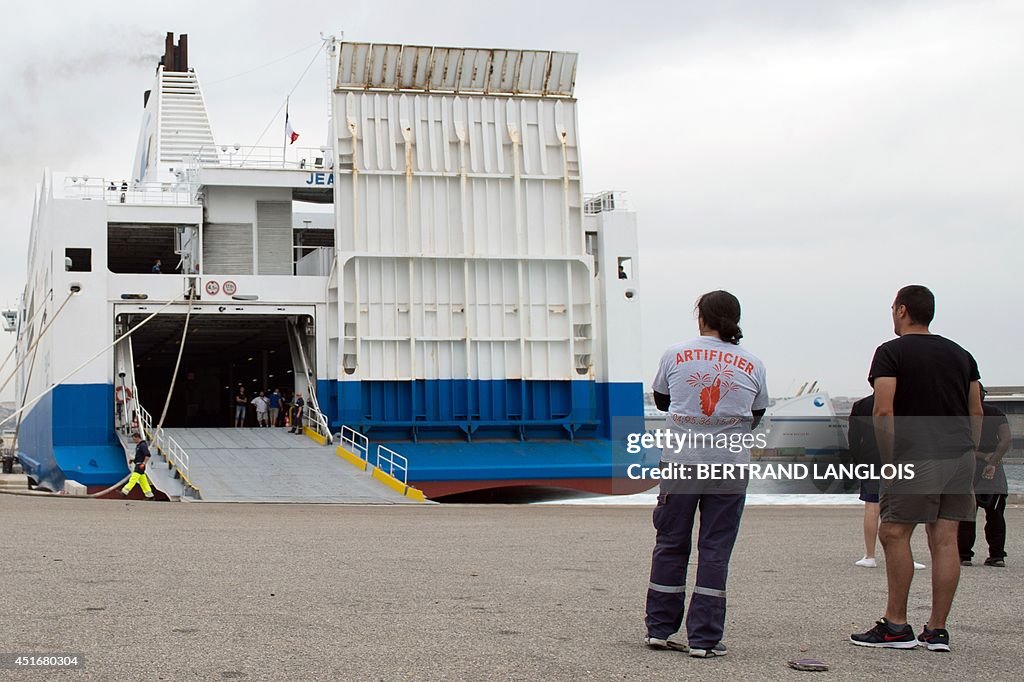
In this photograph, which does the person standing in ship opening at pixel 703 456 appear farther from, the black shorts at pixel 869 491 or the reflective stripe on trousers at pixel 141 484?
the reflective stripe on trousers at pixel 141 484

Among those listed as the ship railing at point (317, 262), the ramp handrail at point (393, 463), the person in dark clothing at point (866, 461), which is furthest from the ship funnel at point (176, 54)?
the person in dark clothing at point (866, 461)

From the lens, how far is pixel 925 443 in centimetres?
567

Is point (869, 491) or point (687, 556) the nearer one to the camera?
point (687, 556)

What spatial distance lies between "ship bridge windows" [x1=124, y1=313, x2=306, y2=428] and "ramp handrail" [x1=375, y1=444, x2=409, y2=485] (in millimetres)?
3638

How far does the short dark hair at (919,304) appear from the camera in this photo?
5781 millimetres

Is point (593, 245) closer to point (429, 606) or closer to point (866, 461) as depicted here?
point (866, 461)

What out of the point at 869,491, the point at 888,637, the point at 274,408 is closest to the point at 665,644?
the point at 888,637

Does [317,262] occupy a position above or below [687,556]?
above

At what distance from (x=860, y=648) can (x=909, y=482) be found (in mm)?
813

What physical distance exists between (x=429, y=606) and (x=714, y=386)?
2077 mm

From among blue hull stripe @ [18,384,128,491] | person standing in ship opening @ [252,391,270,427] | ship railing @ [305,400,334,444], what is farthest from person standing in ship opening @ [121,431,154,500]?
person standing in ship opening @ [252,391,270,427]

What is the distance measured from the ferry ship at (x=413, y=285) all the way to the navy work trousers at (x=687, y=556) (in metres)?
19.3

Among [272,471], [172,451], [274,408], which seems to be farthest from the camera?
[274,408]

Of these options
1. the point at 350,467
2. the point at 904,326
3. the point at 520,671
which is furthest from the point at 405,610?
the point at 350,467
